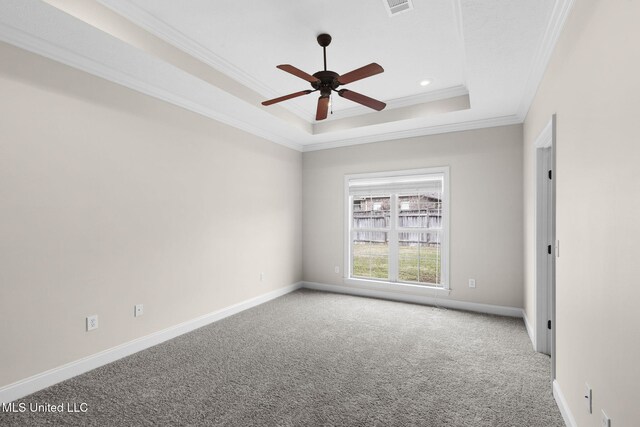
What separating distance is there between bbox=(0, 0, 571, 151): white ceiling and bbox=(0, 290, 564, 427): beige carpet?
2.60 metres

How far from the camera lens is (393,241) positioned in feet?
16.7

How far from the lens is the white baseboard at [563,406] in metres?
1.90

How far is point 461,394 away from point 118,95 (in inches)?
152

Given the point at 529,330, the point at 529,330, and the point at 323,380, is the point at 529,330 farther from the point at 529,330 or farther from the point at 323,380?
the point at 323,380

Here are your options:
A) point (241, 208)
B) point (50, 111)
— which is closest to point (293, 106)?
point (241, 208)

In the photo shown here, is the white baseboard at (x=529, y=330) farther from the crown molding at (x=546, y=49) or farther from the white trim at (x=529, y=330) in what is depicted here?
the crown molding at (x=546, y=49)

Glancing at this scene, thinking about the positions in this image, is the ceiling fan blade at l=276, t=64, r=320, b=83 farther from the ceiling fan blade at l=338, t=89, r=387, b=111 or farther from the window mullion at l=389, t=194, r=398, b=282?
the window mullion at l=389, t=194, r=398, b=282

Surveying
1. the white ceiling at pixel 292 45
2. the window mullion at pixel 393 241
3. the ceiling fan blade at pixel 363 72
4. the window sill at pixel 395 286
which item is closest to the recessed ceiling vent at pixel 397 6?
the white ceiling at pixel 292 45

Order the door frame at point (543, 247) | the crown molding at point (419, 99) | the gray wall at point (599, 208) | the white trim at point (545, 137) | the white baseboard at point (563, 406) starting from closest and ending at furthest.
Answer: the gray wall at point (599, 208) → the white baseboard at point (563, 406) → the white trim at point (545, 137) → the door frame at point (543, 247) → the crown molding at point (419, 99)

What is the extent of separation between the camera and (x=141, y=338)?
3100mm

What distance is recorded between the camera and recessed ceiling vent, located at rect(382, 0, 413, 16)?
2.31 meters

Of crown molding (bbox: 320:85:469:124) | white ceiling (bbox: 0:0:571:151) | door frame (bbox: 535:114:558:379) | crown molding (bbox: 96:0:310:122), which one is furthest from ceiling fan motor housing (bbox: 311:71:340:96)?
door frame (bbox: 535:114:558:379)

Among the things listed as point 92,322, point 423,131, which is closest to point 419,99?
point 423,131

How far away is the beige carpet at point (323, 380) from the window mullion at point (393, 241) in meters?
1.28
